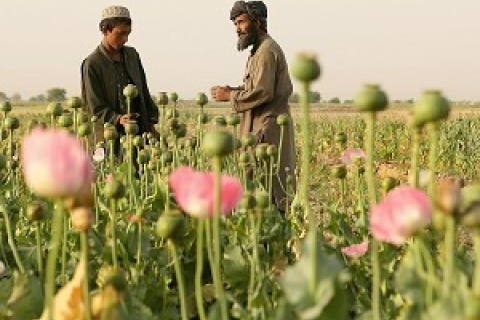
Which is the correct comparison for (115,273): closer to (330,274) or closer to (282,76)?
(330,274)

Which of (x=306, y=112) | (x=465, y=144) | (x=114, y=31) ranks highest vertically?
(x=114, y=31)

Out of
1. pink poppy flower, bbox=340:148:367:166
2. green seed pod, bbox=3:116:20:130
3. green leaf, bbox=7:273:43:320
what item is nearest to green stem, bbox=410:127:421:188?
green leaf, bbox=7:273:43:320

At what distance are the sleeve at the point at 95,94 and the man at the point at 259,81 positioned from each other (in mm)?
583

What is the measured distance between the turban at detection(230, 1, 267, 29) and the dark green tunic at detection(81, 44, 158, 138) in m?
0.65

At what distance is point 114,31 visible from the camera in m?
4.55

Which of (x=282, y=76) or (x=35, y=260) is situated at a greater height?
(x=282, y=76)

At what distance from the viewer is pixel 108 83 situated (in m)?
4.70

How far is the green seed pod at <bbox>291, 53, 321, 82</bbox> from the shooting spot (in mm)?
1046

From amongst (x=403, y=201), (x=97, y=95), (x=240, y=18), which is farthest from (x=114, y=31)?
(x=403, y=201)

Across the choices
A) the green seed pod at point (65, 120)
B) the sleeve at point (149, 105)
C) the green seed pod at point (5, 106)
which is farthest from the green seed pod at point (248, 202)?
the sleeve at point (149, 105)

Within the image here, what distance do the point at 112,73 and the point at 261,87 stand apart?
0.83m

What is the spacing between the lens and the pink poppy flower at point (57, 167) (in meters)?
0.88

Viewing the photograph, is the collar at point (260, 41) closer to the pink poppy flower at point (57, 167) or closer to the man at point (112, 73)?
the man at point (112, 73)

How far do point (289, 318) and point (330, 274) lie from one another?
0.08m
